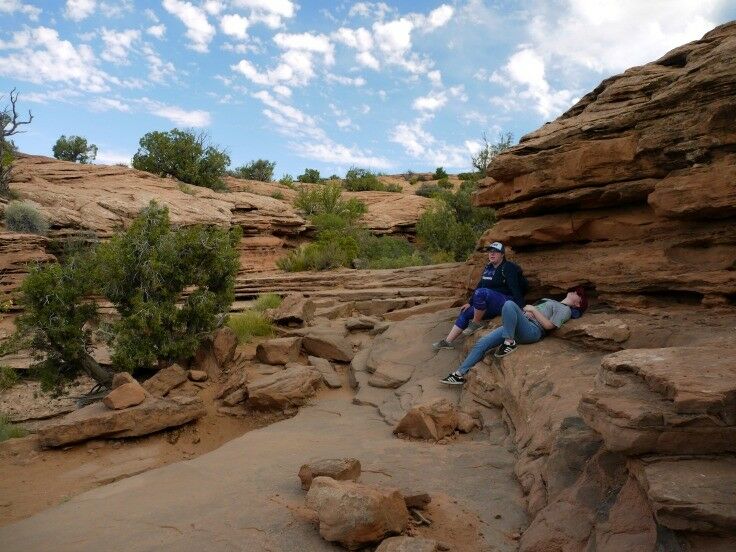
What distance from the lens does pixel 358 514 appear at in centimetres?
304

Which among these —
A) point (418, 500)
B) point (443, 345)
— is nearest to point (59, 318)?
point (443, 345)

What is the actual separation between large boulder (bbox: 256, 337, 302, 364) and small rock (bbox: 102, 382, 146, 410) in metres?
2.55

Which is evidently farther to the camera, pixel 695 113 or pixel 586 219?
pixel 586 219

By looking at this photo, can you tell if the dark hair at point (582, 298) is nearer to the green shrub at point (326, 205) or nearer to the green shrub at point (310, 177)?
the green shrub at point (326, 205)

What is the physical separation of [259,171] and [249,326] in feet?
92.3

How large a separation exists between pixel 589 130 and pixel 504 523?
5.64 metres

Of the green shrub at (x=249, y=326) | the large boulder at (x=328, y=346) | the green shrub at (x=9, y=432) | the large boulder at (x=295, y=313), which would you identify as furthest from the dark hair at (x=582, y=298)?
the green shrub at (x=9, y=432)

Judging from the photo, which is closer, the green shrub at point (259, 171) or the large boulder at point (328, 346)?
the large boulder at point (328, 346)

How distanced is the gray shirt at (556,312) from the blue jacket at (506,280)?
995 mm

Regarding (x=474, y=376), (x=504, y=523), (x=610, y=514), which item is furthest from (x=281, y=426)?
(x=610, y=514)

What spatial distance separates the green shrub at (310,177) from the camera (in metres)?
40.4

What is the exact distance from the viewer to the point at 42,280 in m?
8.55

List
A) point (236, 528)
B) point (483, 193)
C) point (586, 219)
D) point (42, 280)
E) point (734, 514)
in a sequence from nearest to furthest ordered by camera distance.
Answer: point (734, 514) < point (236, 528) < point (586, 219) < point (42, 280) < point (483, 193)

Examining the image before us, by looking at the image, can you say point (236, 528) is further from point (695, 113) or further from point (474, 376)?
point (695, 113)
